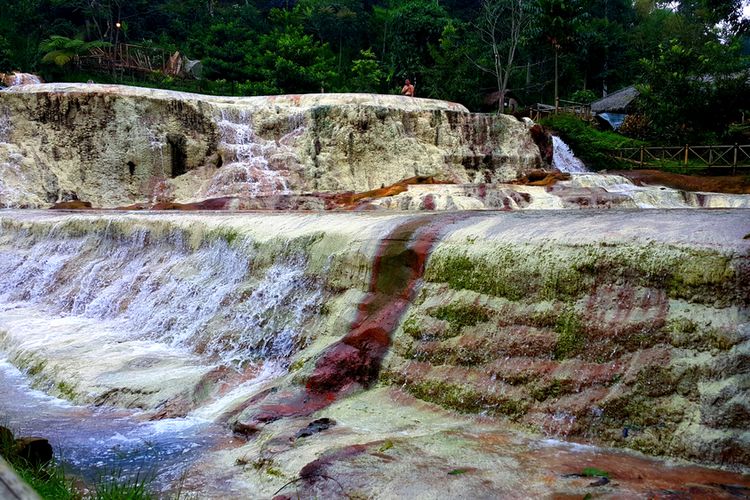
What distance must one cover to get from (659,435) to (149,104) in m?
15.5

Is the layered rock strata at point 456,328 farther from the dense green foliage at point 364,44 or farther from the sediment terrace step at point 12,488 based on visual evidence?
the dense green foliage at point 364,44

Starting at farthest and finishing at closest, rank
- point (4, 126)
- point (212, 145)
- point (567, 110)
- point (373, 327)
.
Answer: point (567, 110)
point (212, 145)
point (4, 126)
point (373, 327)

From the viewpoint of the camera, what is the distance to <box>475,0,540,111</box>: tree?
96.9 ft

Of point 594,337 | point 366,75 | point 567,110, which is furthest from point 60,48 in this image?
point 594,337

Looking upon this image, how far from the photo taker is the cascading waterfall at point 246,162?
16.4 metres

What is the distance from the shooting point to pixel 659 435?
13.0 feet

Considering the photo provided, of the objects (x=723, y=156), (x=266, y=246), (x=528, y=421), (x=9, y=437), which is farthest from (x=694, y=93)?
(x=9, y=437)

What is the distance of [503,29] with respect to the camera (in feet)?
110

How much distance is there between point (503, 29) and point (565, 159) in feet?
43.1

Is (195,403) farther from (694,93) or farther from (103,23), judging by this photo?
(103,23)

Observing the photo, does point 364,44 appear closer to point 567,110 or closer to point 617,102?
point 567,110

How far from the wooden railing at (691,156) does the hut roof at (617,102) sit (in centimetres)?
738

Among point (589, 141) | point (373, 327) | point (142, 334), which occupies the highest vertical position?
point (589, 141)

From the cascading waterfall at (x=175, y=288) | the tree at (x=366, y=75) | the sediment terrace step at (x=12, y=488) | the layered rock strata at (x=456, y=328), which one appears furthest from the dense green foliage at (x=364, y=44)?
the sediment terrace step at (x=12, y=488)
